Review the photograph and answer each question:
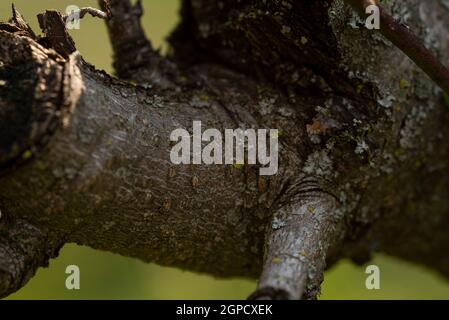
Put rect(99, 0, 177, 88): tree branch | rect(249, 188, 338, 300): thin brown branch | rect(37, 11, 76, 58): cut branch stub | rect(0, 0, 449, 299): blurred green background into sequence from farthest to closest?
rect(0, 0, 449, 299): blurred green background
rect(99, 0, 177, 88): tree branch
rect(37, 11, 76, 58): cut branch stub
rect(249, 188, 338, 300): thin brown branch

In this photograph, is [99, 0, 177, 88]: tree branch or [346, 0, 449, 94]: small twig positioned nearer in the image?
[346, 0, 449, 94]: small twig

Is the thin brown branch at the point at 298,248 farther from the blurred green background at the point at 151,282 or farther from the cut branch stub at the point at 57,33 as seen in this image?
the blurred green background at the point at 151,282

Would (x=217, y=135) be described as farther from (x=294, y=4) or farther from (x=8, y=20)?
(x=8, y=20)

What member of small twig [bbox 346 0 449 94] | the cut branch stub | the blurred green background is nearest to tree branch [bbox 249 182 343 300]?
small twig [bbox 346 0 449 94]

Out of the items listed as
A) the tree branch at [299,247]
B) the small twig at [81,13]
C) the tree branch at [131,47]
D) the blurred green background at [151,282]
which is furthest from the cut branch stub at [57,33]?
the blurred green background at [151,282]

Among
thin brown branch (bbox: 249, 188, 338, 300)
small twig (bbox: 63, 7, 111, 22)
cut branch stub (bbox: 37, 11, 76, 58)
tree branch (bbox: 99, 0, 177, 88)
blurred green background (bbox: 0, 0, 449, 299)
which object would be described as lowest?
thin brown branch (bbox: 249, 188, 338, 300)

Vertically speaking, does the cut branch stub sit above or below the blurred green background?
above

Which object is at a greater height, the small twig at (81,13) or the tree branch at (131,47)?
the tree branch at (131,47)

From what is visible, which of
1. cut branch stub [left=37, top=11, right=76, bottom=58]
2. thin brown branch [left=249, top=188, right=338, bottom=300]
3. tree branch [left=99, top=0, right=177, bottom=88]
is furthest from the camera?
tree branch [left=99, top=0, right=177, bottom=88]

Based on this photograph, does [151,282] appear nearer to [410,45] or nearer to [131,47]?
[131,47]

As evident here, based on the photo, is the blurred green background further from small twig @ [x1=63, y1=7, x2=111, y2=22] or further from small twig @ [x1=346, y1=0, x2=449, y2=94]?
small twig @ [x1=346, y1=0, x2=449, y2=94]

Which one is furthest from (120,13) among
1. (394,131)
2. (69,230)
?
(394,131)
